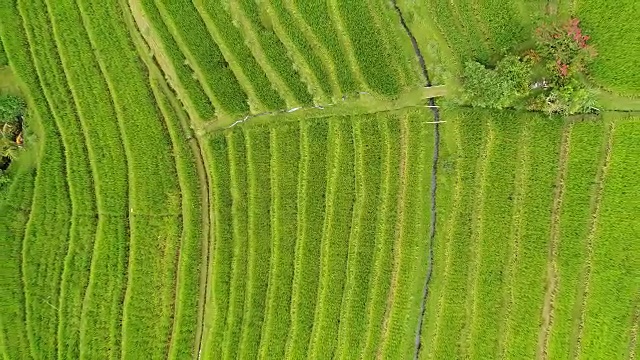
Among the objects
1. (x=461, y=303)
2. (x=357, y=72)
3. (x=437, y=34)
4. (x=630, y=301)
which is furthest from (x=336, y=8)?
(x=630, y=301)

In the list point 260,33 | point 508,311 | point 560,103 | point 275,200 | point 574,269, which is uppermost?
point 260,33

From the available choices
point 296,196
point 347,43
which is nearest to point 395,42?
point 347,43

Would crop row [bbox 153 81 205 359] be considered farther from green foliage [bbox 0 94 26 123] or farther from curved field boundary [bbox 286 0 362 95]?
curved field boundary [bbox 286 0 362 95]

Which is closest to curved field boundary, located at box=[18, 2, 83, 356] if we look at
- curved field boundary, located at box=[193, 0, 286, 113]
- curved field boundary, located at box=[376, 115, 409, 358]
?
curved field boundary, located at box=[193, 0, 286, 113]

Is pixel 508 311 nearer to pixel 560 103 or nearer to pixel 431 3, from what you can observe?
pixel 560 103

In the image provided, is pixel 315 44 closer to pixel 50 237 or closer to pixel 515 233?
pixel 515 233

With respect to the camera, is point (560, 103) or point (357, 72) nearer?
point (560, 103)

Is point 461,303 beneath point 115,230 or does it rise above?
beneath
